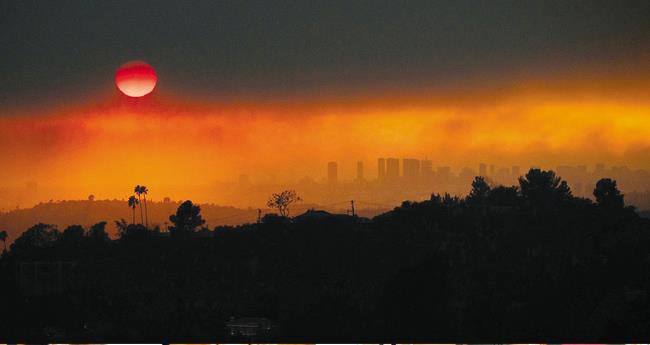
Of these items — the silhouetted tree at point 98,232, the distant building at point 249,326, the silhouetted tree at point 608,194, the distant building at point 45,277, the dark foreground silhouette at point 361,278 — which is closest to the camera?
the dark foreground silhouette at point 361,278

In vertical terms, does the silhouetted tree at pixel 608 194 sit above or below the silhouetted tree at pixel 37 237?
above

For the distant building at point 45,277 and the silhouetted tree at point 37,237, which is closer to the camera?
the distant building at point 45,277

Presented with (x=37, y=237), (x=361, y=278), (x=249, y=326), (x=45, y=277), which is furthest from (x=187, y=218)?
(x=249, y=326)

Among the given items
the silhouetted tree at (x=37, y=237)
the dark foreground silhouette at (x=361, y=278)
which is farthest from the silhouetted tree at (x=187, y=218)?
the silhouetted tree at (x=37, y=237)

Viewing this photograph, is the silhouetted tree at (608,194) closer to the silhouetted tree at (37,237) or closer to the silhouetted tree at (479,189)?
the silhouetted tree at (479,189)

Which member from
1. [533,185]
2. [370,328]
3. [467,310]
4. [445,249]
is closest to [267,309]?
[370,328]

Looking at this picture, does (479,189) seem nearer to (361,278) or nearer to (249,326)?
(361,278)

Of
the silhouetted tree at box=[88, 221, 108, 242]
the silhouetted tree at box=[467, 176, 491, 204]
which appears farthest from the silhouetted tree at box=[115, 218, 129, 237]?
the silhouetted tree at box=[467, 176, 491, 204]
